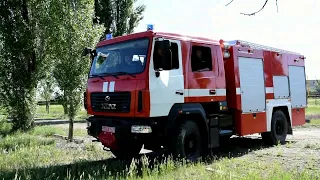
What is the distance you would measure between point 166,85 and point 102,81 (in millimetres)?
1561

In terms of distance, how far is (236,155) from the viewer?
8859 millimetres

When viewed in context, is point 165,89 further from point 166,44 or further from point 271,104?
point 271,104

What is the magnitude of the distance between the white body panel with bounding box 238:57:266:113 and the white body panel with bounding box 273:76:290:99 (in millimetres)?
749

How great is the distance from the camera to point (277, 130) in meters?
10.7

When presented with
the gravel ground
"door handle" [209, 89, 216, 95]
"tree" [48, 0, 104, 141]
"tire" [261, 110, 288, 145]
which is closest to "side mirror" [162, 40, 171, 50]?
A: "door handle" [209, 89, 216, 95]

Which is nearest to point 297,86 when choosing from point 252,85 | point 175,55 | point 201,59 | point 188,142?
point 252,85

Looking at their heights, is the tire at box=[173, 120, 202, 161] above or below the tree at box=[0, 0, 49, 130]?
below

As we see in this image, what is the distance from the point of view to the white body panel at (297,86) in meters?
11.3

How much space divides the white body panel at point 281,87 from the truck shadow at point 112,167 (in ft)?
5.52

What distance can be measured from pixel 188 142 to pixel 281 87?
4.71m

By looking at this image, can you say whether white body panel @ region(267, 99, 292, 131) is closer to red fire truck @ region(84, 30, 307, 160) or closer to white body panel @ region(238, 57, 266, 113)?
red fire truck @ region(84, 30, 307, 160)

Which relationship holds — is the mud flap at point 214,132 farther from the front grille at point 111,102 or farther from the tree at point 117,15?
the tree at point 117,15

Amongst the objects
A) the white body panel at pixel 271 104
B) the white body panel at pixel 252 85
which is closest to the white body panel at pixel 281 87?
the white body panel at pixel 271 104

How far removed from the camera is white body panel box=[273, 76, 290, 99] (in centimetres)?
1054
